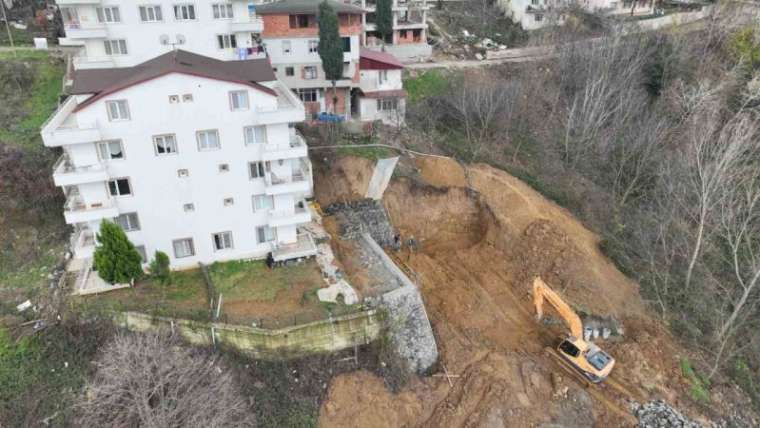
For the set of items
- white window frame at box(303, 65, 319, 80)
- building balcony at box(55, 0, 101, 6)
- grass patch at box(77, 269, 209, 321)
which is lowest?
grass patch at box(77, 269, 209, 321)

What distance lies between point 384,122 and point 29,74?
30.0m

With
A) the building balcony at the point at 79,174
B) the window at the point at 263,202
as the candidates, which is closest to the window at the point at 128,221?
the building balcony at the point at 79,174

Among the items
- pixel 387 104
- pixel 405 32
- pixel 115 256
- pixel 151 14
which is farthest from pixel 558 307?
pixel 405 32

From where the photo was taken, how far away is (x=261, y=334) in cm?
2484

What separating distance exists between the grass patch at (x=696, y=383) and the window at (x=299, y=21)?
37.5 m

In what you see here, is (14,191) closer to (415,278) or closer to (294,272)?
(294,272)

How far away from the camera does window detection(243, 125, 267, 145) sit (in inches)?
1054

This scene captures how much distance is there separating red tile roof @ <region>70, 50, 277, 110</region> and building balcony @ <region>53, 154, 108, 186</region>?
296 cm

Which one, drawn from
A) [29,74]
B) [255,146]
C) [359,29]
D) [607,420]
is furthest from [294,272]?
[29,74]

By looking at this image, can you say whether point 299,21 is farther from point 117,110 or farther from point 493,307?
point 493,307

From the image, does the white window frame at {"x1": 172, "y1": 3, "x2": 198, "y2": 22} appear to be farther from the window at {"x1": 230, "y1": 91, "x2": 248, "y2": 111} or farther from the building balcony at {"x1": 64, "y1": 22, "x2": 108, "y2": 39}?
the window at {"x1": 230, "y1": 91, "x2": 248, "y2": 111}

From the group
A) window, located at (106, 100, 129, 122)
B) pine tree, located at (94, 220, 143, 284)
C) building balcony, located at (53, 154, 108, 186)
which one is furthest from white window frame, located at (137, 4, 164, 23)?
pine tree, located at (94, 220, 143, 284)

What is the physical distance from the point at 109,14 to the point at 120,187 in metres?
15.3

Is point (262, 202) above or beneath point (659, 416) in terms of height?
above
